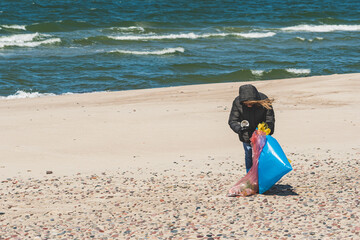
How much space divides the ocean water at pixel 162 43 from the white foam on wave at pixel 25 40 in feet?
0.16

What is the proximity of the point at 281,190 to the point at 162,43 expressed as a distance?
882 inches

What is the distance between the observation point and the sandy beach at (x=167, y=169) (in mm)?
6789

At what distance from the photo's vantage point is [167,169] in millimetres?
9672

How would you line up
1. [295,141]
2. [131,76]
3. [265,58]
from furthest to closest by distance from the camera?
[265,58] → [131,76] → [295,141]

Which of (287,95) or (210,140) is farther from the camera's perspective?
(287,95)

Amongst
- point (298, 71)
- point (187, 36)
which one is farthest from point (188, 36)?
point (298, 71)

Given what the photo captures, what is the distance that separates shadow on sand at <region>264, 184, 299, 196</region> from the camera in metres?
7.85

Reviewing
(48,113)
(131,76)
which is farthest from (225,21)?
(48,113)

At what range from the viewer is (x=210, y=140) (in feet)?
38.7

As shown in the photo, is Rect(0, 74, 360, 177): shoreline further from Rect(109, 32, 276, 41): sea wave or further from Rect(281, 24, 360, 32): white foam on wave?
Rect(281, 24, 360, 32): white foam on wave

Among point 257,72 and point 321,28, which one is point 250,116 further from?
point 321,28

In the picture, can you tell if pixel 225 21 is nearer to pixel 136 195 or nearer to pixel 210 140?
pixel 210 140

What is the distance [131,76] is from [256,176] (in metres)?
14.2

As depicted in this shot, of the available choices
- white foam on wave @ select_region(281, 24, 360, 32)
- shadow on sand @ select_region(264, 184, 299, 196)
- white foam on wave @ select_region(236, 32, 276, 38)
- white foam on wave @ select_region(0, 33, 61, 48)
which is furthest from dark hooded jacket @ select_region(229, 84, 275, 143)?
white foam on wave @ select_region(281, 24, 360, 32)
